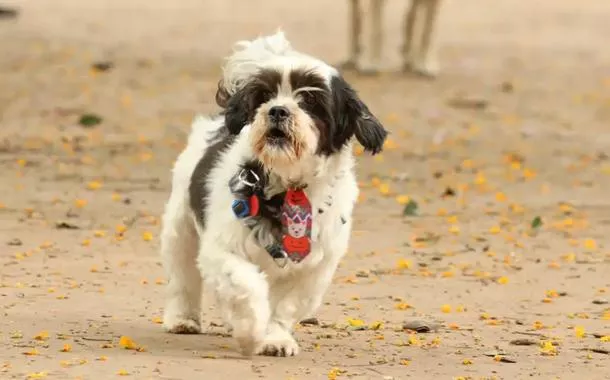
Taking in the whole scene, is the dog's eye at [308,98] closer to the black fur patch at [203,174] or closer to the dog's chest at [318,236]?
the dog's chest at [318,236]

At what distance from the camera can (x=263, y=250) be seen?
7188 mm

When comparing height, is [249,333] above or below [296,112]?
below

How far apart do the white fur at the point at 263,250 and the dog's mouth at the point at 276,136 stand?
0.18 metres

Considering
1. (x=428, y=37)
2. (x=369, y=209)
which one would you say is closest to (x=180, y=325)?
(x=369, y=209)

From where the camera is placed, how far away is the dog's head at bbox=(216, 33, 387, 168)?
691 cm

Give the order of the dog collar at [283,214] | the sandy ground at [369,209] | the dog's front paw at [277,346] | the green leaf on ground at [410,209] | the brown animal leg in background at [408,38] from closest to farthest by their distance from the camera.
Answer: the dog collar at [283,214]
the dog's front paw at [277,346]
the sandy ground at [369,209]
the green leaf on ground at [410,209]
the brown animal leg in background at [408,38]

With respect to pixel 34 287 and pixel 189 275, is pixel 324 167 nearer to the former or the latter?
pixel 189 275

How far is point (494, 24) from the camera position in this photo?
27.4 meters

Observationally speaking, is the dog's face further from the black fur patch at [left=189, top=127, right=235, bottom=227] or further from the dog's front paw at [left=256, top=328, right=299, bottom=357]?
the dog's front paw at [left=256, top=328, right=299, bottom=357]

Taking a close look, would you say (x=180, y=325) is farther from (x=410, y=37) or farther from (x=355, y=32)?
(x=410, y=37)

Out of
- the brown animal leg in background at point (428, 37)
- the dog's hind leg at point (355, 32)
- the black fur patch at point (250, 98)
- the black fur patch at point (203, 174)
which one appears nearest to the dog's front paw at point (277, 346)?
the black fur patch at point (203, 174)

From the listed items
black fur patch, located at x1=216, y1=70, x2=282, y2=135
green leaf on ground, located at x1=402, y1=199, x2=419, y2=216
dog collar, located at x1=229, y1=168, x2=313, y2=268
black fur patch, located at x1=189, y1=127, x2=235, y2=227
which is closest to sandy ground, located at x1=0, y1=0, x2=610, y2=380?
green leaf on ground, located at x1=402, y1=199, x2=419, y2=216

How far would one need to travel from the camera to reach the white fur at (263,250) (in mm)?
6969

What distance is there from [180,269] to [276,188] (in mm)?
991
